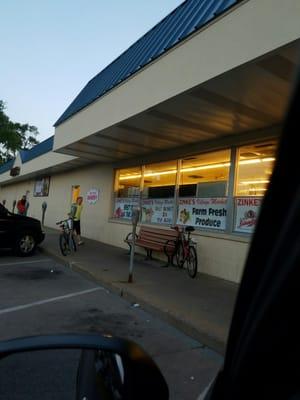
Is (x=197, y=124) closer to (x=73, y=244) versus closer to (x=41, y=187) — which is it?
(x=73, y=244)

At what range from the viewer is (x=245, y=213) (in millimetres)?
8031

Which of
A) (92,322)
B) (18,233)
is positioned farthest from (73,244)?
(92,322)

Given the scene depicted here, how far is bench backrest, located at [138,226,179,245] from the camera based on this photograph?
9883 mm

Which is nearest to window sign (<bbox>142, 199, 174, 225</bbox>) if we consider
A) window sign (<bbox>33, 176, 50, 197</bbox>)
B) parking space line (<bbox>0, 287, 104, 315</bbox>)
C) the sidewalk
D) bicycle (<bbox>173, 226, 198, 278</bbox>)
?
bicycle (<bbox>173, 226, 198, 278</bbox>)

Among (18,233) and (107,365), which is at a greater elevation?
(107,365)

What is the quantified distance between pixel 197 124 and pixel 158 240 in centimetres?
373

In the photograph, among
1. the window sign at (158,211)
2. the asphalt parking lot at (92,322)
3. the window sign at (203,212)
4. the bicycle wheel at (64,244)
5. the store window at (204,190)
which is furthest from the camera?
the window sign at (158,211)

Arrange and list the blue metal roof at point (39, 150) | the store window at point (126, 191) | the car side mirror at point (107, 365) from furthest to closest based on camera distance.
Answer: the blue metal roof at point (39, 150) < the store window at point (126, 191) < the car side mirror at point (107, 365)

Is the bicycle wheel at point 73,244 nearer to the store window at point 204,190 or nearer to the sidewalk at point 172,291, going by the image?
the sidewalk at point 172,291

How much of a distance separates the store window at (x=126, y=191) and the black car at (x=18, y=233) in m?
3.17

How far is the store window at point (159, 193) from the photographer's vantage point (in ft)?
35.2

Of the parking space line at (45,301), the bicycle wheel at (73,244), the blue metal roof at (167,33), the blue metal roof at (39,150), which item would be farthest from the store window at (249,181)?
the blue metal roof at (39,150)

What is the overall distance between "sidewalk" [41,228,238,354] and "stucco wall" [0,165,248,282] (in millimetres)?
424

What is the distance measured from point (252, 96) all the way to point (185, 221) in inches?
182
